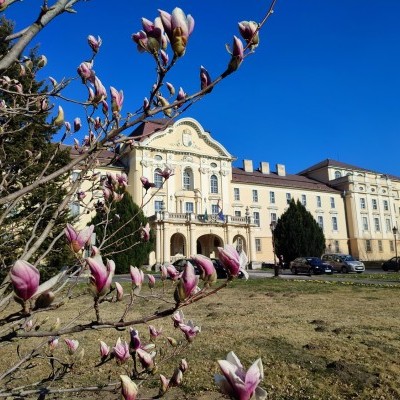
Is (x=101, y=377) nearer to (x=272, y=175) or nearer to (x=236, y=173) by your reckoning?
(x=236, y=173)

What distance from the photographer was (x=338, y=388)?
4.76m

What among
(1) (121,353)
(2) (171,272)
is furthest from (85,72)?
(1) (121,353)

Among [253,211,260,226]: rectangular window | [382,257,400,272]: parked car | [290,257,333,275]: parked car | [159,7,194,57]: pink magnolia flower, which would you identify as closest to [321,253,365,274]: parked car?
[290,257,333,275]: parked car

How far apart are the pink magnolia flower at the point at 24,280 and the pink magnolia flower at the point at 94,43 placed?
6.14ft

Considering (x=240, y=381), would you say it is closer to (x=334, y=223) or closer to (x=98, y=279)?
(x=98, y=279)

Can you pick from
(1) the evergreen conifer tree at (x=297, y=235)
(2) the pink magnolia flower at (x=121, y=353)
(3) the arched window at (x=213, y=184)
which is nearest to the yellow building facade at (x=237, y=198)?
(3) the arched window at (x=213, y=184)

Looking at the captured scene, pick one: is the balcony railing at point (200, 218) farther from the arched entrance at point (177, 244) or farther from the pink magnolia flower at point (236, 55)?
the pink magnolia flower at point (236, 55)

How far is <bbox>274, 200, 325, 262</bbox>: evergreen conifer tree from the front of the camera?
4228 cm

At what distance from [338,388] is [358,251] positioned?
55.3 metres

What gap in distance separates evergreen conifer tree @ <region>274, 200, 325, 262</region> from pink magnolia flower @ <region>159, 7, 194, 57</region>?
42174 mm

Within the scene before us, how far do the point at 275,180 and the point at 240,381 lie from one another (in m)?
55.3

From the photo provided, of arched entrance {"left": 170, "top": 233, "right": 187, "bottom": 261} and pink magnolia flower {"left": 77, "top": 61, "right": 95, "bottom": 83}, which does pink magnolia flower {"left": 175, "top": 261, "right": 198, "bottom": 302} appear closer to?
pink magnolia flower {"left": 77, "top": 61, "right": 95, "bottom": 83}

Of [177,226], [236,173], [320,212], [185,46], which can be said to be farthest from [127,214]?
[320,212]

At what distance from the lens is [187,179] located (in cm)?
4572
